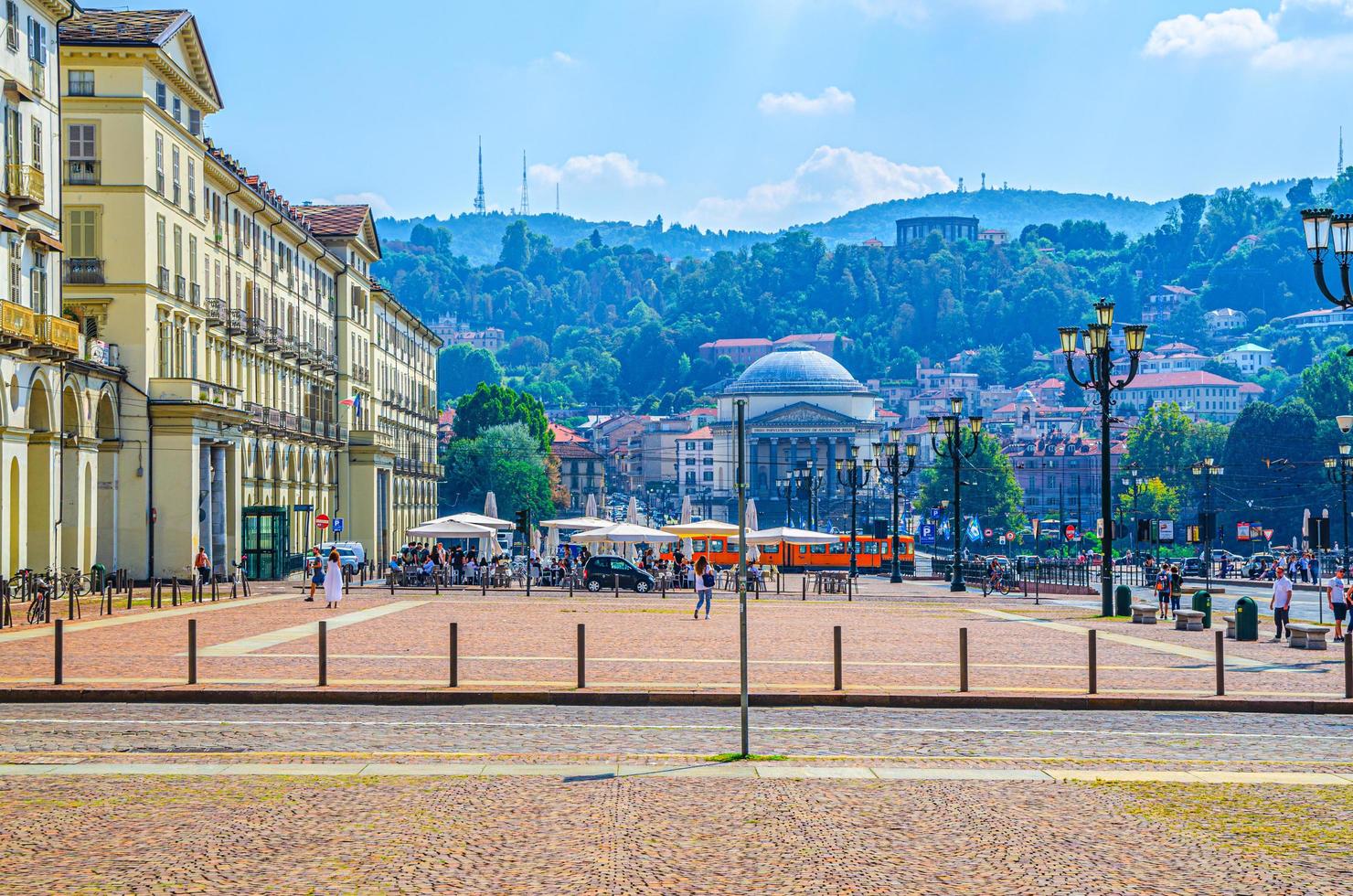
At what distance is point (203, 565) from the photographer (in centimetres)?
5619

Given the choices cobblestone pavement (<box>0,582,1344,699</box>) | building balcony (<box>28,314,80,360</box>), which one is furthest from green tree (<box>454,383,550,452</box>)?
cobblestone pavement (<box>0,582,1344,699</box>)

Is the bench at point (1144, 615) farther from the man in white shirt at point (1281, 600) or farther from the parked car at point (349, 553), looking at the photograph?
the parked car at point (349, 553)

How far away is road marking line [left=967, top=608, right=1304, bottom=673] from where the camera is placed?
92.1 feet

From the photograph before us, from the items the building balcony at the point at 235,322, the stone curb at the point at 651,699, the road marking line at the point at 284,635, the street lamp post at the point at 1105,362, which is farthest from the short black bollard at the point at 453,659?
the building balcony at the point at 235,322

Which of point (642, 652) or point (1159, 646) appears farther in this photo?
point (1159, 646)

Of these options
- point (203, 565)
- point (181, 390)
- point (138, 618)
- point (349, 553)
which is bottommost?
point (138, 618)

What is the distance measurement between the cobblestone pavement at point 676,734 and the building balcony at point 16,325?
24281 millimetres

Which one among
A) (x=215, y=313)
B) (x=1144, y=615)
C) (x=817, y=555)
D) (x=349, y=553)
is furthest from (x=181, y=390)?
(x=817, y=555)

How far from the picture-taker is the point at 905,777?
51.4 feet

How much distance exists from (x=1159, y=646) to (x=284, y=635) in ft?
55.4

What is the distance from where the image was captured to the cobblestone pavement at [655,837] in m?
11.2

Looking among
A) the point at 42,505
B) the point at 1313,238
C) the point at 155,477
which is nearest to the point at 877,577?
the point at 155,477

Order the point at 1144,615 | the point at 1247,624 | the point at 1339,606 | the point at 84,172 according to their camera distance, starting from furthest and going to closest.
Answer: the point at 84,172
the point at 1144,615
the point at 1339,606
the point at 1247,624

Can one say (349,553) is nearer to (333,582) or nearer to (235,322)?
(235,322)
